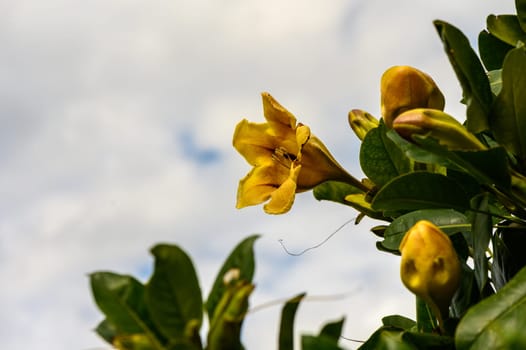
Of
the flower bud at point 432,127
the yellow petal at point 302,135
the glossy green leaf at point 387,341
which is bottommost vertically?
the glossy green leaf at point 387,341


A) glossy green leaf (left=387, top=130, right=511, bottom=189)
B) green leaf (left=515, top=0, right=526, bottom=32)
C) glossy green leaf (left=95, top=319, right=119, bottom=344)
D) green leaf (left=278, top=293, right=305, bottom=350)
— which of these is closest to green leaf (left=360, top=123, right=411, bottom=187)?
glossy green leaf (left=387, top=130, right=511, bottom=189)

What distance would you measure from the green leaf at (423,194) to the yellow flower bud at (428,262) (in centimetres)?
19

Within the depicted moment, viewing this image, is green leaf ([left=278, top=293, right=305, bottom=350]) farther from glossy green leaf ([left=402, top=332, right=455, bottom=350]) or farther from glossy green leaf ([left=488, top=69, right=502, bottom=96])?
glossy green leaf ([left=488, top=69, right=502, bottom=96])

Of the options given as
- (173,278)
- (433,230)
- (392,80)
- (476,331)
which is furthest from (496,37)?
(173,278)

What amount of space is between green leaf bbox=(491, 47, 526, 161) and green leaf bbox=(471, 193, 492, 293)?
0.14 meters

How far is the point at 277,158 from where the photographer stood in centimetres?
189

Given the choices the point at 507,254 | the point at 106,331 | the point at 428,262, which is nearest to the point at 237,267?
the point at 106,331

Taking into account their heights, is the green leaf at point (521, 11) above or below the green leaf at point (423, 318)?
above

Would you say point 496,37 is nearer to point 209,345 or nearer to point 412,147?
point 412,147

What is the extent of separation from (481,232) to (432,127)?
0.75ft

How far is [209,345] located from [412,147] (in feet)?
2.27

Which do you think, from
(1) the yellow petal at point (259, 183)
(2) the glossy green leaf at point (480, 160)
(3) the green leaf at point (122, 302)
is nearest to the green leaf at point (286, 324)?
(3) the green leaf at point (122, 302)

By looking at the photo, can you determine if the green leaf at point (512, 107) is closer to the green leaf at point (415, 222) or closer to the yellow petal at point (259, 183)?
the green leaf at point (415, 222)

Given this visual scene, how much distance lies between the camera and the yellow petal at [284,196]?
1.73 meters
